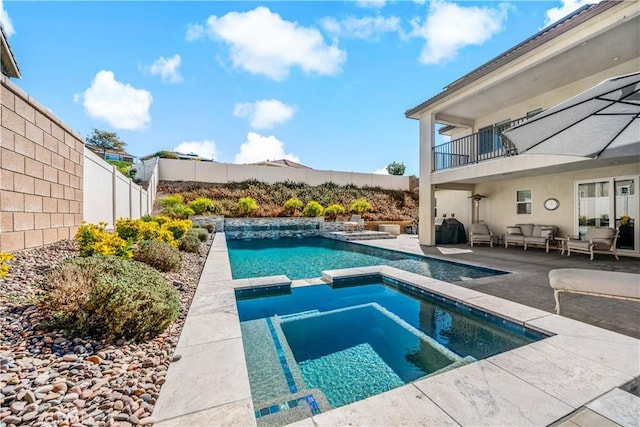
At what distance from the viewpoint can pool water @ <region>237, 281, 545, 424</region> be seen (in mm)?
2584

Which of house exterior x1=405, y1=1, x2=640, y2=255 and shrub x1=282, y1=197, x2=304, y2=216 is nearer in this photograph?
house exterior x1=405, y1=1, x2=640, y2=255

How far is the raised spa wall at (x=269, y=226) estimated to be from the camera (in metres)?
16.2

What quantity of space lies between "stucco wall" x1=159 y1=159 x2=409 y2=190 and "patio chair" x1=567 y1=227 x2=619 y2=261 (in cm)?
1709

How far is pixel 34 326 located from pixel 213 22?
27.1 feet

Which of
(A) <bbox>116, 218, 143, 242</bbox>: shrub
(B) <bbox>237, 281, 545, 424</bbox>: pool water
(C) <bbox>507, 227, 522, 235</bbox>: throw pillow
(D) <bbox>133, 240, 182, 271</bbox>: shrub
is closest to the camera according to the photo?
(B) <bbox>237, 281, 545, 424</bbox>: pool water

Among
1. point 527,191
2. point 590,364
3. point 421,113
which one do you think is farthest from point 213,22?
point 527,191

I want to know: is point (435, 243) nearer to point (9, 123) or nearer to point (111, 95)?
point (9, 123)

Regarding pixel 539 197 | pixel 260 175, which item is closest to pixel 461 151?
pixel 539 197

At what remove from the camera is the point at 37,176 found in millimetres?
4355

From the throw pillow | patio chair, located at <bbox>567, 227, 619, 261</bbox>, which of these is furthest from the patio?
the throw pillow

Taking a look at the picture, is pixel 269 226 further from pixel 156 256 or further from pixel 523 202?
pixel 523 202

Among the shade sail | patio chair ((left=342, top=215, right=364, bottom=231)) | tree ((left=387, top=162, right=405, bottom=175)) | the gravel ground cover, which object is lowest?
the gravel ground cover

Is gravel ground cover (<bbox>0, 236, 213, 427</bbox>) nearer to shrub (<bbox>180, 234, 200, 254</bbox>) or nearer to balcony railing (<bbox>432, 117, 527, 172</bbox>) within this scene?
shrub (<bbox>180, 234, 200, 254</bbox>)

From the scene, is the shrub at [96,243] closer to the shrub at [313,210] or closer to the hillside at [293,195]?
the hillside at [293,195]
